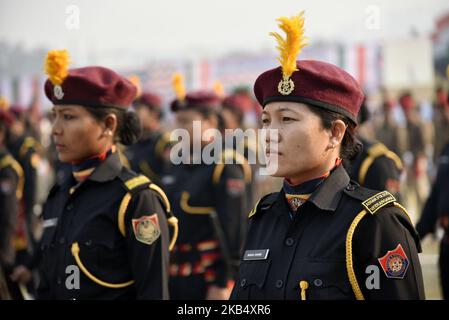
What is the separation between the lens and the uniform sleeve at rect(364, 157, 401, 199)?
5309mm

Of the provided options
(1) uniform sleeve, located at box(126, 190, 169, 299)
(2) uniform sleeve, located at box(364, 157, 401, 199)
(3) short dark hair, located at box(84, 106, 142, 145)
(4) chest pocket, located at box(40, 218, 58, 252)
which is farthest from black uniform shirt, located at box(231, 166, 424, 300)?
(2) uniform sleeve, located at box(364, 157, 401, 199)

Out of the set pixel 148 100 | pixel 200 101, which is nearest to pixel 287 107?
pixel 200 101

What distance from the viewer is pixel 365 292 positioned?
107 inches

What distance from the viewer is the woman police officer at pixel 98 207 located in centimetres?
373

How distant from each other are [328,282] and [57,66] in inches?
81.5

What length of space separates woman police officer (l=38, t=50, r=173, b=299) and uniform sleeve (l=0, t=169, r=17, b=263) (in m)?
2.83

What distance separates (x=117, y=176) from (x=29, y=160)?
5357mm

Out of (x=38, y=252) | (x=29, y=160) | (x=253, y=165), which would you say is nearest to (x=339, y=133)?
(x=38, y=252)

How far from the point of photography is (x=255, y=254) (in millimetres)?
3023

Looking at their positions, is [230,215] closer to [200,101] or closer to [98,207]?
[200,101]

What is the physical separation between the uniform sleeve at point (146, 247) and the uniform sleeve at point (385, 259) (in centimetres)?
128

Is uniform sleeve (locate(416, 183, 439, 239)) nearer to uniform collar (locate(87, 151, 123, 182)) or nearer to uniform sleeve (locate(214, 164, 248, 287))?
uniform sleeve (locate(214, 164, 248, 287))
